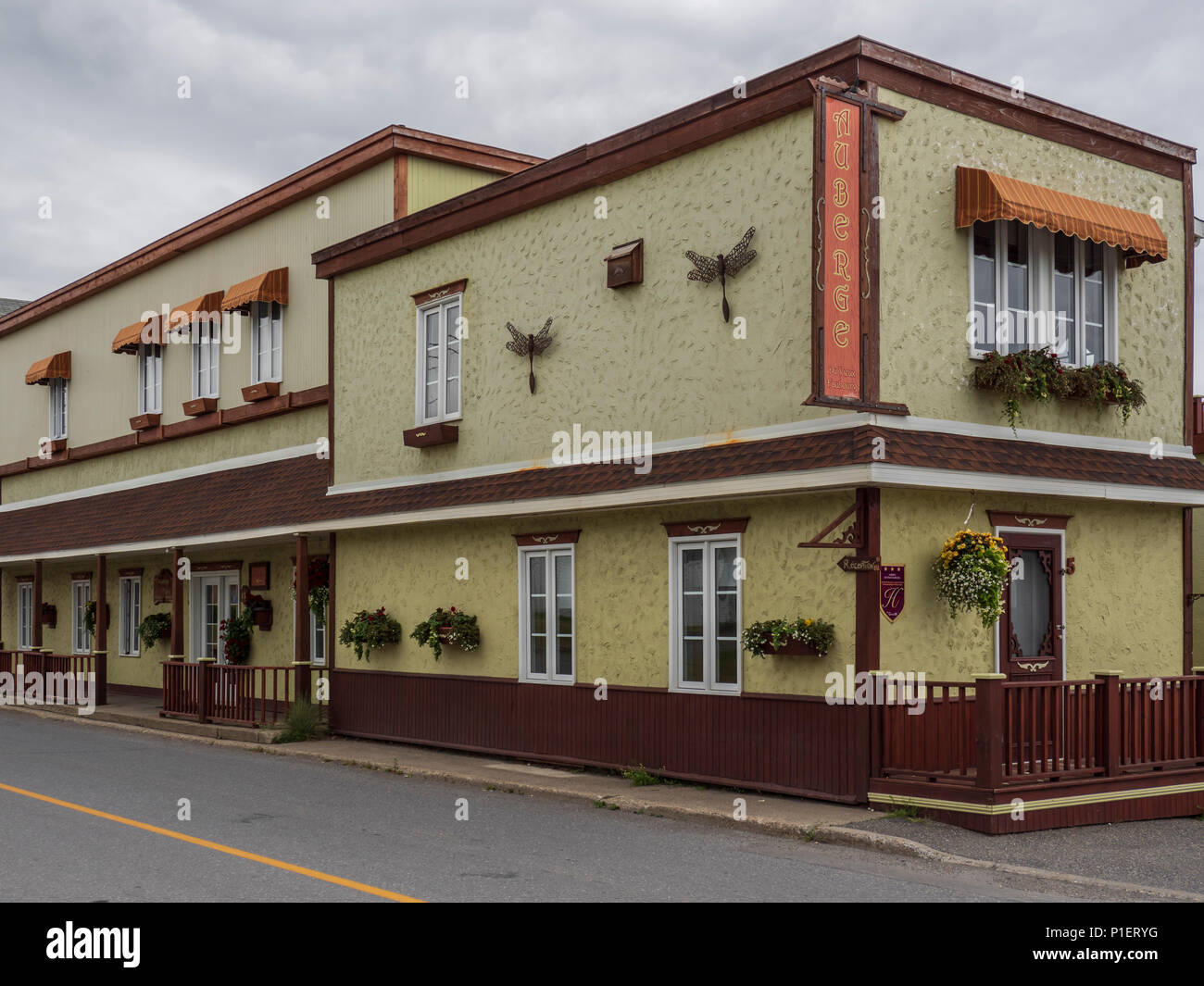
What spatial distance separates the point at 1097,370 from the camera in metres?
13.2

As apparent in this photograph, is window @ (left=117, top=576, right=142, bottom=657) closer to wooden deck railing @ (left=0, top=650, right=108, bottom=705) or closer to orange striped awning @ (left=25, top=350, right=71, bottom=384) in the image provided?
wooden deck railing @ (left=0, top=650, right=108, bottom=705)

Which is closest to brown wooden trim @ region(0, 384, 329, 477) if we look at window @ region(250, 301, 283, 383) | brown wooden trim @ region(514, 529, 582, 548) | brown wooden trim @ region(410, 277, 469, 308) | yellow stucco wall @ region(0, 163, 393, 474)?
yellow stucco wall @ region(0, 163, 393, 474)

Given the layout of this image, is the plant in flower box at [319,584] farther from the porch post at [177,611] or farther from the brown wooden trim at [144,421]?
the brown wooden trim at [144,421]

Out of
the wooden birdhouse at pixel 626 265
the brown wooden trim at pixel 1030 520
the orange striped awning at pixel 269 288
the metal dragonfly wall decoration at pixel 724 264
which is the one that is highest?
the orange striped awning at pixel 269 288

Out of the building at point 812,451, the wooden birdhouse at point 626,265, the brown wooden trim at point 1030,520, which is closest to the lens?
the building at point 812,451

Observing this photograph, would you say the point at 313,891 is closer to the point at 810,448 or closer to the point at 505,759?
the point at 810,448

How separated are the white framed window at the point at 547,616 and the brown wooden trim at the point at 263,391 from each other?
744 cm

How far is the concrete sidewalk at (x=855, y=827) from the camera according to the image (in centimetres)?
943

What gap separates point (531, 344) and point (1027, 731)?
700cm

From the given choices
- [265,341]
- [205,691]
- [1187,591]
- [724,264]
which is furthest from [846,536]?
[265,341]

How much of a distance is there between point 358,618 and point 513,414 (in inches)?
158

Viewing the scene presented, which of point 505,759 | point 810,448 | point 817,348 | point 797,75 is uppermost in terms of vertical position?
point 797,75

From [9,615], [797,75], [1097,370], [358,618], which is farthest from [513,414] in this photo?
[9,615]

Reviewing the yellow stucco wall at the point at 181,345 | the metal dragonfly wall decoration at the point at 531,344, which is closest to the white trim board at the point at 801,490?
the metal dragonfly wall decoration at the point at 531,344
